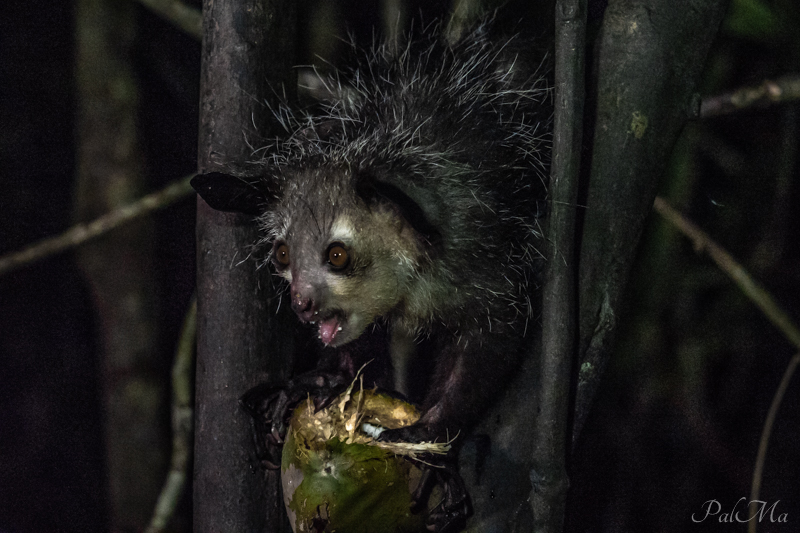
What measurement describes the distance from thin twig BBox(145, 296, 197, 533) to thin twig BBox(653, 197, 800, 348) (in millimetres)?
1086

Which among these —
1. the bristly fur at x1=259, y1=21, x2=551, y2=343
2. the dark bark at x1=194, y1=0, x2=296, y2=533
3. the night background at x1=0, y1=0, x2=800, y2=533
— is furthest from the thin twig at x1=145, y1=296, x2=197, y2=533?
the bristly fur at x1=259, y1=21, x2=551, y2=343

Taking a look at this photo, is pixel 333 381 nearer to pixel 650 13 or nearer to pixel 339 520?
pixel 339 520

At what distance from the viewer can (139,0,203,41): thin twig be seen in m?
1.61

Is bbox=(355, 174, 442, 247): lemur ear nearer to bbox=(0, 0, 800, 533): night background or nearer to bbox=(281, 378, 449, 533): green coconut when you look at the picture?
bbox=(281, 378, 449, 533): green coconut

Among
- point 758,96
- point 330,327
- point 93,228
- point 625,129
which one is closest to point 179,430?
point 93,228

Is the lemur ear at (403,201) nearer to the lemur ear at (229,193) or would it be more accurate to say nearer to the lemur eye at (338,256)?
the lemur eye at (338,256)

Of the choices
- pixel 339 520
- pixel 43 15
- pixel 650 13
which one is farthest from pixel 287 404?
pixel 43 15

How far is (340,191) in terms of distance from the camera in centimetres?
118

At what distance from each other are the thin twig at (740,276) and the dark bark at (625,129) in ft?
1.14

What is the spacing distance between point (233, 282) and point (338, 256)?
225 mm

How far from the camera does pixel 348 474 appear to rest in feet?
3.36

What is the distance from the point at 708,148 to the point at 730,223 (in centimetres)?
18

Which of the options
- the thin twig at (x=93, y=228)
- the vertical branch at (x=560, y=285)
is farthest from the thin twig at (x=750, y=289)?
the thin twig at (x=93, y=228)

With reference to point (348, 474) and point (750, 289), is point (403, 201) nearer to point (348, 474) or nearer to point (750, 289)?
point (348, 474)
